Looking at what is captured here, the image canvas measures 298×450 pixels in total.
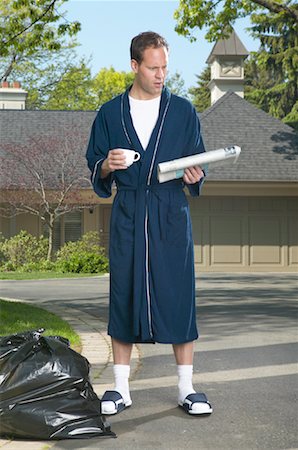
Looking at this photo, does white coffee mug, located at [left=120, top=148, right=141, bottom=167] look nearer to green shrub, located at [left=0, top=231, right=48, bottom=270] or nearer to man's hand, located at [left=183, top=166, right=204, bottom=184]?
man's hand, located at [left=183, top=166, right=204, bottom=184]

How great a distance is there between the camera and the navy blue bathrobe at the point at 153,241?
5.35m

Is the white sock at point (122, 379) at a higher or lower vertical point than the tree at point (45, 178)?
lower

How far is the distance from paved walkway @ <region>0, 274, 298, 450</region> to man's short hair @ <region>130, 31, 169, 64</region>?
2.14 metres

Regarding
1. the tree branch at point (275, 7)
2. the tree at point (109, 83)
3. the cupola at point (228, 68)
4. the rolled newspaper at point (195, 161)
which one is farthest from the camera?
the tree at point (109, 83)

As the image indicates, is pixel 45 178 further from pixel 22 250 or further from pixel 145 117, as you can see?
pixel 145 117

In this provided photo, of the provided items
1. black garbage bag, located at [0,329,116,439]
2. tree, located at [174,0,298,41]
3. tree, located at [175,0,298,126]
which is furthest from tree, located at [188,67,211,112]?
black garbage bag, located at [0,329,116,439]

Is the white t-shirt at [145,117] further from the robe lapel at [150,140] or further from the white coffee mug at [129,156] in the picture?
the white coffee mug at [129,156]

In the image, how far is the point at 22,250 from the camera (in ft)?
90.4

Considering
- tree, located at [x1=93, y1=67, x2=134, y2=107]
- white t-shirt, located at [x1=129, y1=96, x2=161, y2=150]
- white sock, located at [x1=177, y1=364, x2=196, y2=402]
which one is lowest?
white sock, located at [x1=177, y1=364, x2=196, y2=402]

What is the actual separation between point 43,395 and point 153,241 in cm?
111

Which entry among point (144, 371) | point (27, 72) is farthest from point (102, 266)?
point (27, 72)

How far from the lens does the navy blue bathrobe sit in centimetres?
535

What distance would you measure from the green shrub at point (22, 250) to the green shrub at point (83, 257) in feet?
1.94

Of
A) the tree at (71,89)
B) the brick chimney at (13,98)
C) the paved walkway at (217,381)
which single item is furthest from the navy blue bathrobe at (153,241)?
the tree at (71,89)
